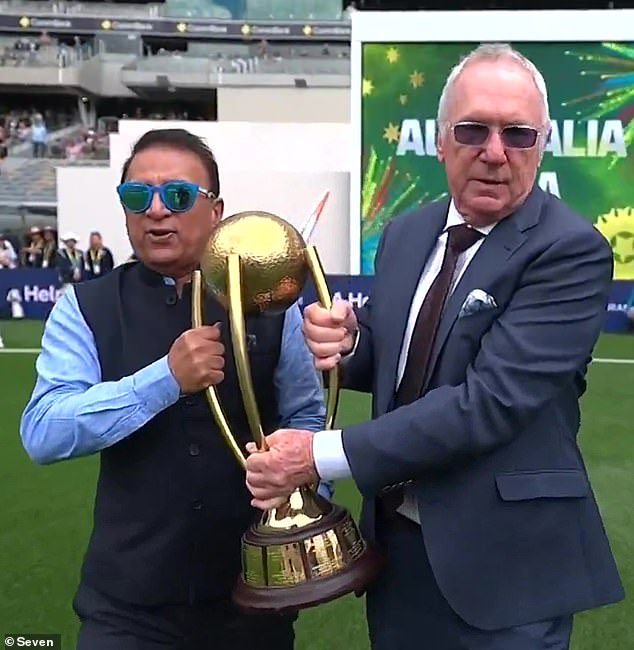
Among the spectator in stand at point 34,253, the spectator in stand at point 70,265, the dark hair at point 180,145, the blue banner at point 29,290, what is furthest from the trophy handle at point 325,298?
the spectator in stand at point 34,253

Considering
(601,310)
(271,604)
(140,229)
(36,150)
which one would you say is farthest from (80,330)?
(36,150)

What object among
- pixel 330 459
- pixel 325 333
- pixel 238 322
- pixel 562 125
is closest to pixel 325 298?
pixel 325 333

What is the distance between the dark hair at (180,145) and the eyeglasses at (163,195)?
0.08 meters

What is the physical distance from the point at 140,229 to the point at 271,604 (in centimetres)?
78

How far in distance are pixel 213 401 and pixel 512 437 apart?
55cm

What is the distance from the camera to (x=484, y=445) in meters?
1.65

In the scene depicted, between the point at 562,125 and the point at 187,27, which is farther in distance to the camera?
the point at 187,27

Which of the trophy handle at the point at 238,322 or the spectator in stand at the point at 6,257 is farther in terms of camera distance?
the spectator in stand at the point at 6,257

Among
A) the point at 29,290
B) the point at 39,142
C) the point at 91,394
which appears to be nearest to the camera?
the point at 91,394

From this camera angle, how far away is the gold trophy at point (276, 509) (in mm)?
1689

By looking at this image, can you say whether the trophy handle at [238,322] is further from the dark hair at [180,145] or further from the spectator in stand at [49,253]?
the spectator in stand at [49,253]

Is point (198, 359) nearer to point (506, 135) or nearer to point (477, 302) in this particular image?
point (477, 302)

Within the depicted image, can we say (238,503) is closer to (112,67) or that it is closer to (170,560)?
(170,560)

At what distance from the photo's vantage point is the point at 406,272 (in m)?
1.92
